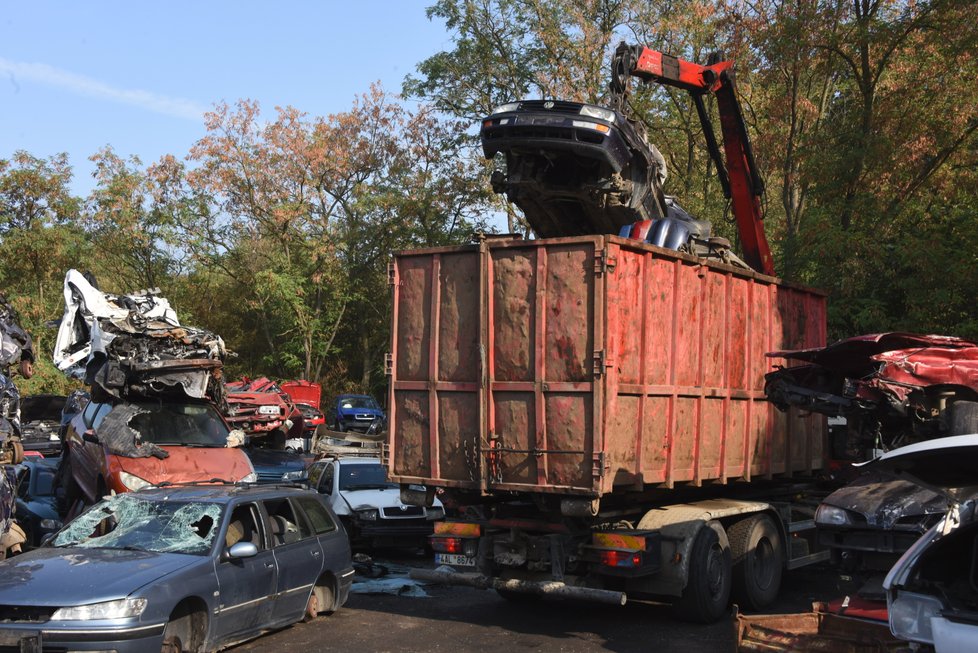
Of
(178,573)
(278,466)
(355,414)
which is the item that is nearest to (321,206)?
(355,414)

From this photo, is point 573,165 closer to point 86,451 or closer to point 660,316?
point 660,316

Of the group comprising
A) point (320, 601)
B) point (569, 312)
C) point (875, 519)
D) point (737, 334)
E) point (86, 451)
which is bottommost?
point (320, 601)

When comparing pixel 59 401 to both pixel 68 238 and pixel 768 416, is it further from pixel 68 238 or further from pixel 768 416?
pixel 768 416

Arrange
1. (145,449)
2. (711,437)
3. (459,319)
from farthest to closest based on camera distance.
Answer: (145,449), (711,437), (459,319)

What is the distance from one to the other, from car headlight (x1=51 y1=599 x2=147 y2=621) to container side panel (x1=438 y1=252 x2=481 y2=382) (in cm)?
348

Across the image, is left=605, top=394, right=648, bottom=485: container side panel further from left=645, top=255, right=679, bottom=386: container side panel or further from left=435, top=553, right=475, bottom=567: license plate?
left=435, top=553, right=475, bottom=567: license plate

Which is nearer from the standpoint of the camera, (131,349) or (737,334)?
(737,334)

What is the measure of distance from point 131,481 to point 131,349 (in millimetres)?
2344

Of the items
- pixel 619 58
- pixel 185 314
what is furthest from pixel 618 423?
pixel 185 314

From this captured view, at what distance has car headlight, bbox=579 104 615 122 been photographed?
10000 mm

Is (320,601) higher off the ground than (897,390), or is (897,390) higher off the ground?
(897,390)

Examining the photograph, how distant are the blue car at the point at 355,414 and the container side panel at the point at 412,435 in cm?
2061

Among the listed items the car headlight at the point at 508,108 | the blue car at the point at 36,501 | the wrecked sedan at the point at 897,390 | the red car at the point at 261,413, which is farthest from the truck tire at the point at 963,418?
the red car at the point at 261,413

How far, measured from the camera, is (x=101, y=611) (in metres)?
6.56
